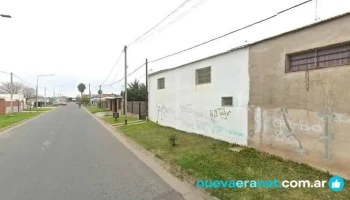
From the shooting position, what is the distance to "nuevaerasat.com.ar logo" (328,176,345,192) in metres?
4.89

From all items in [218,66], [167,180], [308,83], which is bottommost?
[167,180]

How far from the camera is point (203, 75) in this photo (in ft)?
38.5

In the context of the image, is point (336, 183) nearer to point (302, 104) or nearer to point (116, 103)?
point (302, 104)

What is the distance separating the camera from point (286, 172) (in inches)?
230

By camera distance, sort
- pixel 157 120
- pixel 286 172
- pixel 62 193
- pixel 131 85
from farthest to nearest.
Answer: pixel 131 85, pixel 157 120, pixel 286 172, pixel 62 193

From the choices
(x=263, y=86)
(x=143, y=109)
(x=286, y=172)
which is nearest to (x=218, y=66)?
(x=263, y=86)

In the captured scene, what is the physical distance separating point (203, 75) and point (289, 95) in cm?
550

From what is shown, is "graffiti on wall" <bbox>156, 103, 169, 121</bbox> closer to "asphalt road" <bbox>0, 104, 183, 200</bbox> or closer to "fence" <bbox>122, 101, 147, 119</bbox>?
"fence" <bbox>122, 101, 147, 119</bbox>

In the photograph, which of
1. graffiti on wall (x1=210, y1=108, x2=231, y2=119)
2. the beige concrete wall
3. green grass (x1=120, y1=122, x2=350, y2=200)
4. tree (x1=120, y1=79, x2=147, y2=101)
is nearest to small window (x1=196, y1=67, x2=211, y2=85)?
graffiti on wall (x1=210, y1=108, x2=231, y2=119)

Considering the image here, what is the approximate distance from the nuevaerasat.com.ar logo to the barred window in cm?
248

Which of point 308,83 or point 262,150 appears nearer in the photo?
point 308,83

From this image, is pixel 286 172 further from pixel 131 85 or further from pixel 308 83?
pixel 131 85

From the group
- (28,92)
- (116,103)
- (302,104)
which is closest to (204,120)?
(302,104)

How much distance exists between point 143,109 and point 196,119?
10.8 meters
